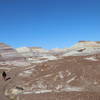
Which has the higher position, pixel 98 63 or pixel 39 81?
pixel 98 63

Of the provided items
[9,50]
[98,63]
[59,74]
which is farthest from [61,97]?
[9,50]

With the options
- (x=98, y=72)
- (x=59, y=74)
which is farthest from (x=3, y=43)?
(x=98, y=72)

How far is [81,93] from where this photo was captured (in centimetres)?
1677

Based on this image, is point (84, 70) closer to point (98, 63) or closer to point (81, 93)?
point (98, 63)

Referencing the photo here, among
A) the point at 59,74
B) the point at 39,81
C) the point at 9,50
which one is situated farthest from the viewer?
the point at 9,50

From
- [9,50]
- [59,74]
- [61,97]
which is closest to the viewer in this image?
[61,97]

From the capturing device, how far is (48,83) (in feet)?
72.4

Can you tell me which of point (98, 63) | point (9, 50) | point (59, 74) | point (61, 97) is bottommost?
point (61, 97)

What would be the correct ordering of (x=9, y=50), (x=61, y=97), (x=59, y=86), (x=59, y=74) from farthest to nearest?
(x=9, y=50) → (x=59, y=74) → (x=59, y=86) → (x=61, y=97)

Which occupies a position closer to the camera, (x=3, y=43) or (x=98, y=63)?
(x=98, y=63)

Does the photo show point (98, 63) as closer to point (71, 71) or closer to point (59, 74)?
point (71, 71)

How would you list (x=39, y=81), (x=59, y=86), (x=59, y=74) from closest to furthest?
(x=59, y=86) → (x=39, y=81) → (x=59, y=74)

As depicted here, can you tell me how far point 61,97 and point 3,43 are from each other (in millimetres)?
56162

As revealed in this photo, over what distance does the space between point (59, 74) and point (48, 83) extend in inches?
134
